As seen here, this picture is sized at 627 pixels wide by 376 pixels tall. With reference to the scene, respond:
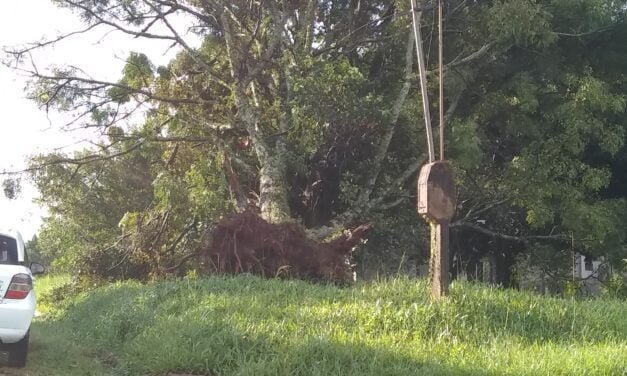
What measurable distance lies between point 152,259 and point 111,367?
10018 millimetres

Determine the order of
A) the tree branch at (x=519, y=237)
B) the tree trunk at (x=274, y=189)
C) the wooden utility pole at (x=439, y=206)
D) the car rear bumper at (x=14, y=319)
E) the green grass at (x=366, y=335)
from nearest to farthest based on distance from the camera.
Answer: the green grass at (x=366, y=335), the car rear bumper at (x=14, y=319), the wooden utility pole at (x=439, y=206), the tree trunk at (x=274, y=189), the tree branch at (x=519, y=237)

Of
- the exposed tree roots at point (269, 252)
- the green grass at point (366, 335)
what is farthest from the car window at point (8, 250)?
the exposed tree roots at point (269, 252)

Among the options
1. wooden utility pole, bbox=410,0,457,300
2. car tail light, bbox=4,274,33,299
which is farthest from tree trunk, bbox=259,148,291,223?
car tail light, bbox=4,274,33,299

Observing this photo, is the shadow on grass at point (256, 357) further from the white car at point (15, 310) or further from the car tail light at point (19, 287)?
the car tail light at point (19, 287)

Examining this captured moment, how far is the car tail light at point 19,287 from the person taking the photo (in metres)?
7.17

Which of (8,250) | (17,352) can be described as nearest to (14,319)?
(17,352)

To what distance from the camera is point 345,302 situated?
8.59 meters

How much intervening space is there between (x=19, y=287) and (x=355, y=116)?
9284 mm

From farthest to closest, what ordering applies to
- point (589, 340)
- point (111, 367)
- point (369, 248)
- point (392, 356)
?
point (369, 248)
point (111, 367)
point (589, 340)
point (392, 356)

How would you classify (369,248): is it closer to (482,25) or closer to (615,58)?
(482,25)

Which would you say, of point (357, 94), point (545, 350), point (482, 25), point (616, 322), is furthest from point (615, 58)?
point (545, 350)

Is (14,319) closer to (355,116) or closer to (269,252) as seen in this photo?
(269,252)

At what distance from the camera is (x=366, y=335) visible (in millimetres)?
7004

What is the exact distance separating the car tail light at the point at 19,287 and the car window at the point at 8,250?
3.11 feet
